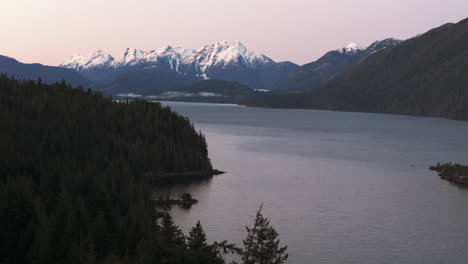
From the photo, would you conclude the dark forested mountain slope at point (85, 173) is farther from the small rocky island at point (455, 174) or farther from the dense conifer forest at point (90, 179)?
the small rocky island at point (455, 174)

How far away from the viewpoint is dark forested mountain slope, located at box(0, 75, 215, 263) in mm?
69250

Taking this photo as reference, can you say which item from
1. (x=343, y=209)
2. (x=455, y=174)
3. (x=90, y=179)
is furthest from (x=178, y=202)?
(x=455, y=174)

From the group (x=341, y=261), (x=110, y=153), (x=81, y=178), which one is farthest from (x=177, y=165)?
(x=341, y=261)

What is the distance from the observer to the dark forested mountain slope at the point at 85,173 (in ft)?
227

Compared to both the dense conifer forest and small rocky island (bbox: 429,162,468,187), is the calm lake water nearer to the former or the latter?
small rocky island (bbox: 429,162,468,187)

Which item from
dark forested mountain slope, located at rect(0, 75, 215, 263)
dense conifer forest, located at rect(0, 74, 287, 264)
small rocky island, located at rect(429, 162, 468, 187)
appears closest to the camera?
dense conifer forest, located at rect(0, 74, 287, 264)

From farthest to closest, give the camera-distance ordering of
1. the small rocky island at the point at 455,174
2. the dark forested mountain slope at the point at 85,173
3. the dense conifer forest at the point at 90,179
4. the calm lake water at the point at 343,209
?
1. the small rocky island at the point at 455,174
2. the calm lake water at the point at 343,209
3. the dark forested mountain slope at the point at 85,173
4. the dense conifer forest at the point at 90,179

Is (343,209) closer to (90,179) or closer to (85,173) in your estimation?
(90,179)

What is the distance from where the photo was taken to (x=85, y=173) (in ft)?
388

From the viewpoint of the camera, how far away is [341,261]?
7988 centimetres

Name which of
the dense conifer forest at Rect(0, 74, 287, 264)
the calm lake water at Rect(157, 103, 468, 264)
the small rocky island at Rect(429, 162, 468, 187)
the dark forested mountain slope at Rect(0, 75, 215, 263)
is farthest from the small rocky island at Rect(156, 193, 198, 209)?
the small rocky island at Rect(429, 162, 468, 187)

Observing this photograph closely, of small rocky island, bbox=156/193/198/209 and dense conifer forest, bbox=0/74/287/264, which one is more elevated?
dense conifer forest, bbox=0/74/287/264

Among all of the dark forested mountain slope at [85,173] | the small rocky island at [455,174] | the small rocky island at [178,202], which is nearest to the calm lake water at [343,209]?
the small rocky island at [178,202]

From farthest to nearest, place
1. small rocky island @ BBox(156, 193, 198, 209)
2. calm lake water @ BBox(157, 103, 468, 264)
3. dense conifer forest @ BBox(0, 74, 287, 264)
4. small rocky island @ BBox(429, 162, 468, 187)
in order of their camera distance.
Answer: small rocky island @ BBox(429, 162, 468, 187)
small rocky island @ BBox(156, 193, 198, 209)
calm lake water @ BBox(157, 103, 468, 264)
dense conifer forest @ BBox(0, 74, 287, 264)
